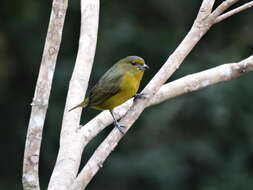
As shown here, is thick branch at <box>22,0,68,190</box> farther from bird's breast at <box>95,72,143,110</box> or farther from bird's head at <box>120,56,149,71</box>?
bird's head at <box>120,56,149,71</box>

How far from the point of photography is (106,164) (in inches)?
325

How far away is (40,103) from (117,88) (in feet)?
3.38

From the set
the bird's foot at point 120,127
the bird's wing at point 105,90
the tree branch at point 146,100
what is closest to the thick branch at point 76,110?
the tree branch at point 146,100

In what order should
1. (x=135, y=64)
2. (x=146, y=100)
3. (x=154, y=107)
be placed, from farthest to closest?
1. (x=154, y=107)
2. (x=135, y=64)
3. (x=146, y=100)

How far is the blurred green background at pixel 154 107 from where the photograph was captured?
26.1ft

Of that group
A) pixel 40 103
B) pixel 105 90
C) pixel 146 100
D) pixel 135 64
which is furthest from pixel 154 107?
pixel 40 103

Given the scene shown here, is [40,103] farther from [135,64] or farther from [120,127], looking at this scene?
[135,64]

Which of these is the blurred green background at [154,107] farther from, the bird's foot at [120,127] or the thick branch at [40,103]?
the thick branch at [40,103]

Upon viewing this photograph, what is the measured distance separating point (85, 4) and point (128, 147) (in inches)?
150

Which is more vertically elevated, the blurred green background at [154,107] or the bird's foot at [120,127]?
the bird's foot at [120,127]

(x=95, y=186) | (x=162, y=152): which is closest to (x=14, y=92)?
(x=95, y=186)

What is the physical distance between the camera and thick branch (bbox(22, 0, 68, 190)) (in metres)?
3.82

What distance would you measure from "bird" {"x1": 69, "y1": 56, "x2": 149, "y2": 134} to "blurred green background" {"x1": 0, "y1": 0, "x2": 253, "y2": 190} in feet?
9.75

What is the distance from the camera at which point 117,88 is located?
15.8 feet
